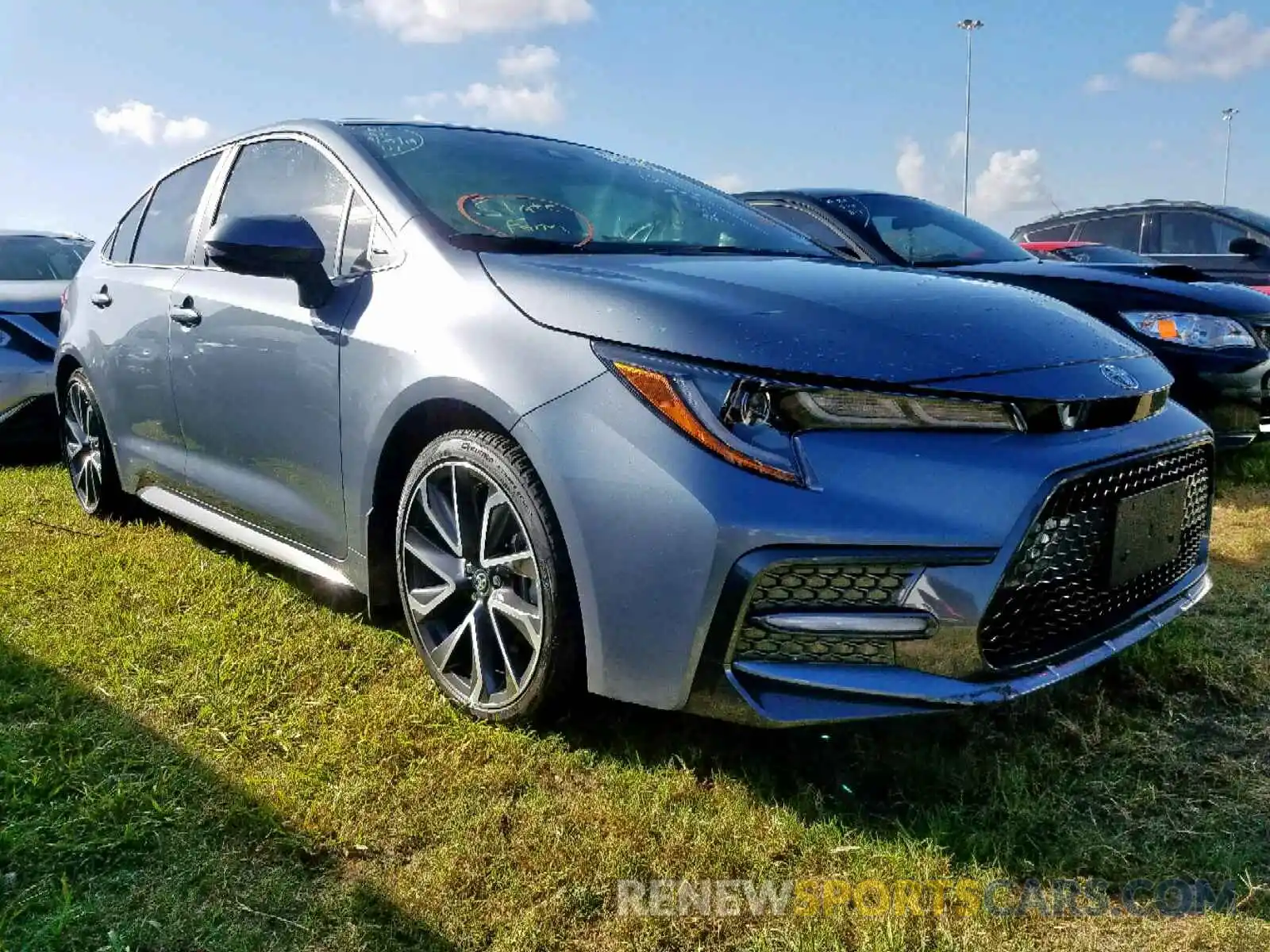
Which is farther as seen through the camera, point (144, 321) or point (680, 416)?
point (144, 321)

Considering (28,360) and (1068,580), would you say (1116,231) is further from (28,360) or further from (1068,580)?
(28,360)

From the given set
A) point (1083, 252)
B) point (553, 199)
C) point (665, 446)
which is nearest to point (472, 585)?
point (665, 446)

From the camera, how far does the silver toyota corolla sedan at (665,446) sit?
1.83 meters

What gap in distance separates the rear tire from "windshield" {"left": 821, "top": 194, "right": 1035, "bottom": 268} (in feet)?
11.2

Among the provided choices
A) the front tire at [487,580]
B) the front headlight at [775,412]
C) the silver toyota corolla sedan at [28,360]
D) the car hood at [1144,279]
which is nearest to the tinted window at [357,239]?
the front tire at [487,580]

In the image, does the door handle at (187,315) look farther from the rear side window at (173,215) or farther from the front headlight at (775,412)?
the front headlight at (775,412)

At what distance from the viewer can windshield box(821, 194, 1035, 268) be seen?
493cm

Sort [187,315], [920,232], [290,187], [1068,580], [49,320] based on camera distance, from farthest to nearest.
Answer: [49,320] → [920,232] → [187,315] → [290,187] → [1068,580]

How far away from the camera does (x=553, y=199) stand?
9.25 ft

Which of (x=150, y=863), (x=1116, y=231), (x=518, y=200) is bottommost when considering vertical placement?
(x=150, y=863)

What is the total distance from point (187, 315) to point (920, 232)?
342 cm

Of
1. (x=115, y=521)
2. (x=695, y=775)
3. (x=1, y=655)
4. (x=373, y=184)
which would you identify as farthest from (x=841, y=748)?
(x=115, y=521)

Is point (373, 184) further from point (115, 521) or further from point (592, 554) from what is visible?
point (115, 521)

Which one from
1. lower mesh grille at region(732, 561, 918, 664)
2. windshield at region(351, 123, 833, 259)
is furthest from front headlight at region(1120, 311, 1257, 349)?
lower mesh grille at region(732, 561, 918, 664)
